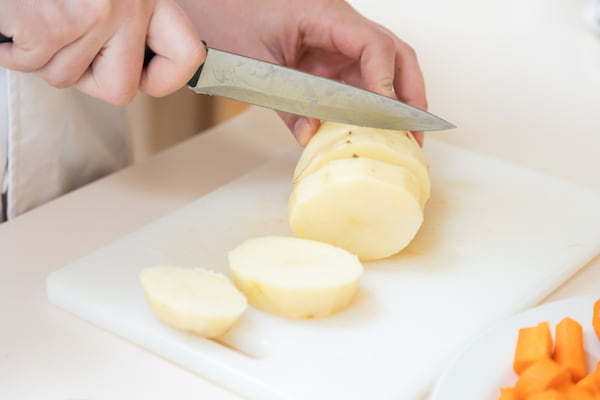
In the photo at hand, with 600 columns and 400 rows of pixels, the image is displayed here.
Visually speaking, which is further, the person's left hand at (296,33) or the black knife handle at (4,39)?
the person's left hand at (296,33)

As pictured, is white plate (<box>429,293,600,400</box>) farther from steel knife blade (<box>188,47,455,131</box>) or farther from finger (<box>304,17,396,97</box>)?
finger (<box>304,17,396,97</box>)

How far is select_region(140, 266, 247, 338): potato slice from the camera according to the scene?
1022mm

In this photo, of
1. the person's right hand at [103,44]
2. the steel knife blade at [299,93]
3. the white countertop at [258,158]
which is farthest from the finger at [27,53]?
the white countertop at [258,158]

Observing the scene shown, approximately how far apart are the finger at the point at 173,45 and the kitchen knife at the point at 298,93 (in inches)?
1.3

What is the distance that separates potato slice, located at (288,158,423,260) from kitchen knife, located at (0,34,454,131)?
0.32 feet

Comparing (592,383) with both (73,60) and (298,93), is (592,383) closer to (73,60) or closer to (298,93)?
(298,93)

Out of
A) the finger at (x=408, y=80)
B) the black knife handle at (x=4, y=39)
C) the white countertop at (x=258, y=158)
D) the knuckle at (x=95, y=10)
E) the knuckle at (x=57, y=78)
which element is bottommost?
the white countertop at (x=258, y=158)

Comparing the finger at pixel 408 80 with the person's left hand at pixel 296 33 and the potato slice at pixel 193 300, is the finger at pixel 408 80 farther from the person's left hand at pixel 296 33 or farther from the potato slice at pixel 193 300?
the potato slice at pixel 193 300

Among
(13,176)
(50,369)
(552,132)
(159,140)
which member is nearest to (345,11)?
(552,132)

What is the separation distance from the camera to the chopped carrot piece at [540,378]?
893mm

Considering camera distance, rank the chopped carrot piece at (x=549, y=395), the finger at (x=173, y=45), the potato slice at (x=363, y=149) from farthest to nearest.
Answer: the potato slice at (x=363, y=149) → the finger at (x=173, y=45) → the chopped carrot piece at (x=549, y=395)

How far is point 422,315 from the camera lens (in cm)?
113

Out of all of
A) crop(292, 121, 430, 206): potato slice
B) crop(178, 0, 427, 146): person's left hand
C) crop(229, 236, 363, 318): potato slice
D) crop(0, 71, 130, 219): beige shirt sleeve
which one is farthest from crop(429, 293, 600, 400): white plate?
crop(0, 71, 130, 219): beige shirt sleeve

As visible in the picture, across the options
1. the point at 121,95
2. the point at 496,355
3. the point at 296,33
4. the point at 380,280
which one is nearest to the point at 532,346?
the point at 496,355
